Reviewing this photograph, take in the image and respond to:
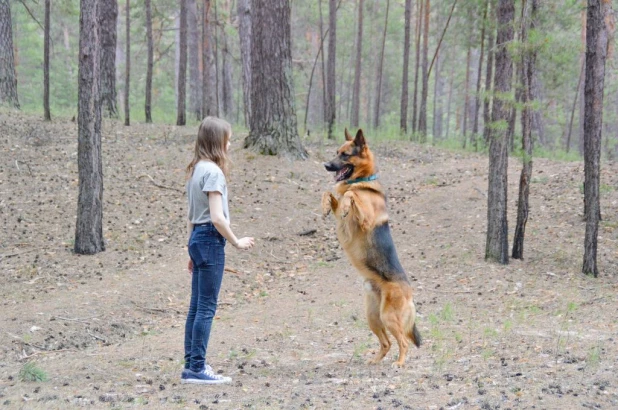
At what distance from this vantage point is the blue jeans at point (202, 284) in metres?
5.20

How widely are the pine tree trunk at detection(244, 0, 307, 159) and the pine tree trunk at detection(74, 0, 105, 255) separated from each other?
207 inches

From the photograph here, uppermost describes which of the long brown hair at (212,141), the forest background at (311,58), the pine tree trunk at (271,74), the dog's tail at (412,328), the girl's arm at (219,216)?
the forest background at (311,58)

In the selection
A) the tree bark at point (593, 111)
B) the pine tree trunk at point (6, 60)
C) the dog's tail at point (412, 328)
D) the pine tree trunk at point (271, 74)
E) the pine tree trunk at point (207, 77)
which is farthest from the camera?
the pine tree trunk at point (207, 77)

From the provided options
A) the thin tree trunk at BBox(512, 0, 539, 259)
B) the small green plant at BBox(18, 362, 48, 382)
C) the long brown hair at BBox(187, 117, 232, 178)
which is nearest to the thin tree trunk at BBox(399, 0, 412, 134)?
the thin tree trunk at BBox(512, 0, 539, 259)

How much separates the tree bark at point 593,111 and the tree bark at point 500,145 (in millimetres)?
1221

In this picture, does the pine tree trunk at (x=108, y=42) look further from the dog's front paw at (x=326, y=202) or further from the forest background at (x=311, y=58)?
the dog's front paw at (x=326, y=202)

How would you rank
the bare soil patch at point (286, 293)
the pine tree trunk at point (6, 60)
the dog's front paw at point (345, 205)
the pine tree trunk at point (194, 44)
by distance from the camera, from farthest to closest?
the pine tree trunk at point (194, 44), the pine tree trunk at point (6, 60), the dog's front paw at point (345, 205), the bare soil patch at point (286, 293)

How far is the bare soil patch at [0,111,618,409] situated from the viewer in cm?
530

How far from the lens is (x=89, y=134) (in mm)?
9906

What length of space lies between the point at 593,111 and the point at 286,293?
18.7ft

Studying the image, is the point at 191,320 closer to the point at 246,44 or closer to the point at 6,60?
the point at 6,60

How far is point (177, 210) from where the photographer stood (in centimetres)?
1246

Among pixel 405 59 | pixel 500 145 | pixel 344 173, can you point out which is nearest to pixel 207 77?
pixel 405 59

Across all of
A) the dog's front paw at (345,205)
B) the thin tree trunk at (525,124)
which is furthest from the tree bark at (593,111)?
the dog's front paw at (345,205)
